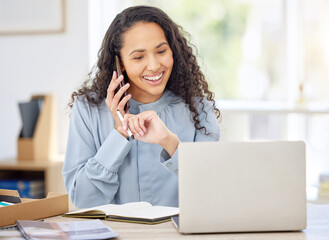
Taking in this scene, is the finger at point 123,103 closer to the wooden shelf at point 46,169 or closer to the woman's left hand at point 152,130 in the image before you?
the woman's left hand at point 152,130

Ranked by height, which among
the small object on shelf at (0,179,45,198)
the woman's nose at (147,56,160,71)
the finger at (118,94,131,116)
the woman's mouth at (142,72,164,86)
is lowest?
the small object on shelf at (0,179,45,198)

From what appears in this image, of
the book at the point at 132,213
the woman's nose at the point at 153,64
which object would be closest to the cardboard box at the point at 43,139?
the woman's nose at the point at 153,64

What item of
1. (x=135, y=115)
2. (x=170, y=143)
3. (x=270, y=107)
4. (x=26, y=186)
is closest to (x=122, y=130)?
(x=135, y=115)

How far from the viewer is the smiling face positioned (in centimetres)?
198

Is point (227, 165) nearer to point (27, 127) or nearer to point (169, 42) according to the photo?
point (169, 42)

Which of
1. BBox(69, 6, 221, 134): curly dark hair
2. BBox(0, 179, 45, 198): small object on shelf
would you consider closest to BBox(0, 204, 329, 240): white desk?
BBox(69, 6, 221, 134): curly dark hair

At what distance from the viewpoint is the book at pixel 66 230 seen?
1.25 metres

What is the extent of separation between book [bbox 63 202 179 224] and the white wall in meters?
2.16

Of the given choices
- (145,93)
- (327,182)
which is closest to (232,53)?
(327,182)

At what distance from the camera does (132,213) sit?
4.98ft

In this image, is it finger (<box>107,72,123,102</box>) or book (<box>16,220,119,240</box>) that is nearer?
book (<box>16,220,119,240</box>)

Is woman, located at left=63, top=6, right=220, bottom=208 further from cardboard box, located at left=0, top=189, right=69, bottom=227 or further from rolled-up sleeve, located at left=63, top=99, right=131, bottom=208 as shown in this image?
cardboard box, located at left=0, top=189, right=69, bottom=227

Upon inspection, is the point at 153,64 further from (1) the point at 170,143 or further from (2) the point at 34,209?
(2) the point at 34,209

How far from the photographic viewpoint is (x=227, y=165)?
51.0 inches
